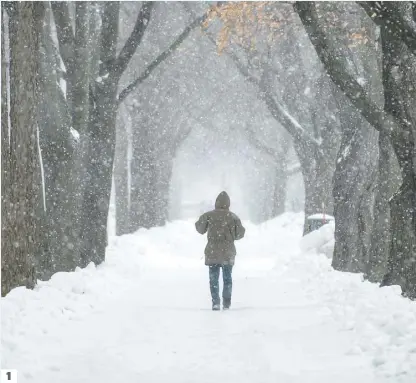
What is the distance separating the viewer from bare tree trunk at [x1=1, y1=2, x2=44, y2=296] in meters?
8.91

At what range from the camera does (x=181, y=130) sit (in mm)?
32406

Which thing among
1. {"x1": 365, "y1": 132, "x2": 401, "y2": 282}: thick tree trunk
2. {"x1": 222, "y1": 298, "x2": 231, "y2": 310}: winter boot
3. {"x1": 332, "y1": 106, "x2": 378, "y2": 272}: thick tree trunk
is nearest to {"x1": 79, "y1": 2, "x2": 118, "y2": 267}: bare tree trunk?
{"x1": 222, "y1": 298, "x2": 231, "y2": 310}: winter boot

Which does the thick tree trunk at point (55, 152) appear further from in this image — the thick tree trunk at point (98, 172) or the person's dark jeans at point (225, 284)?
the person's dark jeans at point (225, 284)

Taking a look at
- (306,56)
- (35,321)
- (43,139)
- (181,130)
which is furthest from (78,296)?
(181,130)

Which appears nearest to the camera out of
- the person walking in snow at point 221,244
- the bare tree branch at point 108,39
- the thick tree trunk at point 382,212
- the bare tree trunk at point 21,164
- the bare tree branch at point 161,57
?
the bare tree trunk at point 21,164

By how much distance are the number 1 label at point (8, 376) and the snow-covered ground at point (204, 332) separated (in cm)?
12

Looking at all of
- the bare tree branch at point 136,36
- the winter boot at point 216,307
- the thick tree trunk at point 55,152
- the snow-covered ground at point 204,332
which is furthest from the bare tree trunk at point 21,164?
the bare tree branch at point 136,36

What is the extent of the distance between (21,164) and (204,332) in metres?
3.47

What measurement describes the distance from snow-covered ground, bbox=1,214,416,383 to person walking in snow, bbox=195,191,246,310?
0.36 meters

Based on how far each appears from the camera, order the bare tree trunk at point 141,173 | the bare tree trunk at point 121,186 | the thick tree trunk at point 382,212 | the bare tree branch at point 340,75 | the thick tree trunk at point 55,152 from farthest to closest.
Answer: the bare tree trunk at point 141,173 → the bare tree trunk at point 121,186 → the thick tree trunk at point 55,152 → the thick tree trunk at point 382,212 → the bare tree branch at point 340,75

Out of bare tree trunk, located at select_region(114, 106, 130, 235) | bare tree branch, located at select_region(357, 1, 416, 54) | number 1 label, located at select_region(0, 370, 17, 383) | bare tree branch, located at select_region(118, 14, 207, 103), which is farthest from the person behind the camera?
bare tree trunk, located at select_region(114, 106, 130, 235)

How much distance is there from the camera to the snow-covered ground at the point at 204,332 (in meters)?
6.00

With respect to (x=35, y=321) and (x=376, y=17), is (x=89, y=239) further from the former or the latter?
(x=376, y=17)

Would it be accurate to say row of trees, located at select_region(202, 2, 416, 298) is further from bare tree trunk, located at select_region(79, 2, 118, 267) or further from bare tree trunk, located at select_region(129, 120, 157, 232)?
bare tree trunk, located at select_region(129, 120, 157, 232)
